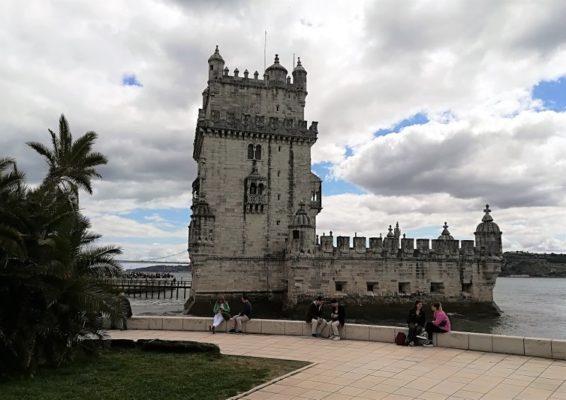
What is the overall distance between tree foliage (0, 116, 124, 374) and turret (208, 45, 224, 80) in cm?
2241

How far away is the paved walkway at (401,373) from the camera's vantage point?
8.81m

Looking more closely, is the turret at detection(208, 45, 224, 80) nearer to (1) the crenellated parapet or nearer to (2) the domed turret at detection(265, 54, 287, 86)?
(2) the domed turret at detection(265, 54, 287, 86)

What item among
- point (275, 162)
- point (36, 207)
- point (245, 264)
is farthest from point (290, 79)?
point (36, 207)

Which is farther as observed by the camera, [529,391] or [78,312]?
[78,312]

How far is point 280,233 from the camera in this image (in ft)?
112

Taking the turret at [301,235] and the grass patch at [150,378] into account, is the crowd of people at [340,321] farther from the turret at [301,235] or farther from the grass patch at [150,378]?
the turret at [301,235]

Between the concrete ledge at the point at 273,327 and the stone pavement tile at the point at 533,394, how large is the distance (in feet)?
26.5

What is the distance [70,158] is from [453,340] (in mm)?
16018

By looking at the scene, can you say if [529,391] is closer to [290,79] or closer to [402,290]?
[402,290]

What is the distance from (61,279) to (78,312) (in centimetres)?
121

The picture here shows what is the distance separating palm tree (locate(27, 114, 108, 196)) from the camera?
1970 centimetres

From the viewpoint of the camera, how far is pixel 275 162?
3462 cm

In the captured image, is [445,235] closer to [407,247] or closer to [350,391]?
[407,247]

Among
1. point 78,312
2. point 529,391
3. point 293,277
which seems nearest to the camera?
point 529,391
